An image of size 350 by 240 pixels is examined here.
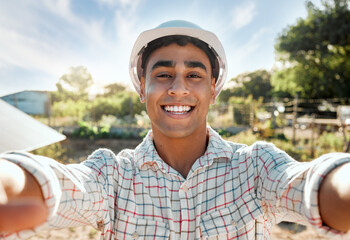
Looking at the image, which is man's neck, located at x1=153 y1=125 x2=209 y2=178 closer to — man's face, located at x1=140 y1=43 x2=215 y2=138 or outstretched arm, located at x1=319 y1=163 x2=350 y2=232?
man's face, located at x1=140 y1=43 x2=215 y2=138

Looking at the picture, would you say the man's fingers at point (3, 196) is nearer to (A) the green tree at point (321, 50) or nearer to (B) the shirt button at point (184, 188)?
(B) the shirt button at point (184, 188)

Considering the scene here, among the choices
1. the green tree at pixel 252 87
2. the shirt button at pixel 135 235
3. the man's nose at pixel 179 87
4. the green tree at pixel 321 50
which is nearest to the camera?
the shirt button at pixel 135 235

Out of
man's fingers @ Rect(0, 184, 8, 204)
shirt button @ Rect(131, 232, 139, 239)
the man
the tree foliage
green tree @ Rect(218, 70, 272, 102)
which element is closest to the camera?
man's fingers @ Rect(0, 184, 8, 204)

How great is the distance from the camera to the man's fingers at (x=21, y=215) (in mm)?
669

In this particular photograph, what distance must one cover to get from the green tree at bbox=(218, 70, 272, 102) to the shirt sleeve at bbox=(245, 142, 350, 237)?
4983 centimetres

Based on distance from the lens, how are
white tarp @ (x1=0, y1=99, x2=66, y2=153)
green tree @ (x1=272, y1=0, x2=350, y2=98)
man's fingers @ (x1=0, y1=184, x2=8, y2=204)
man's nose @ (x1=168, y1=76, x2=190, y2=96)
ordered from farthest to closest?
green tree @ (x1=272, y1=0, x2=350, y2=98) → white tarp @ (x1=0, y1=99, x2=66, y2=153) → man's nose @ (x1=168, y1=76, x2=190, y2=96) → man's fingers @ (x1=0, y1=184, x2=8, y2=204)

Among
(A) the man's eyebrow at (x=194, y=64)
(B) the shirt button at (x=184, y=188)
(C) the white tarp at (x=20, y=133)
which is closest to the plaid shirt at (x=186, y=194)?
(B) the shirt button at (x=184, y=188)

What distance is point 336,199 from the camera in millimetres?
745

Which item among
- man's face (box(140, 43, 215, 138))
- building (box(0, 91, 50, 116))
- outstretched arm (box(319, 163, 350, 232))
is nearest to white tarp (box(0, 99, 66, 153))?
man's face (box(140, 43, 215, 138))

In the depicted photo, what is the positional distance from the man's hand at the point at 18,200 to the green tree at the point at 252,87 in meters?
50.4

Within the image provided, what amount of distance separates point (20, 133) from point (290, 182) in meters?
3.73

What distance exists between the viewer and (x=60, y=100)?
16.1 m

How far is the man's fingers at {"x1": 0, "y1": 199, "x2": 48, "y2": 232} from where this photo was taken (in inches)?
26.3

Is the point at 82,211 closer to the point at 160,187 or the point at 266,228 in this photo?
the point at 160,187
